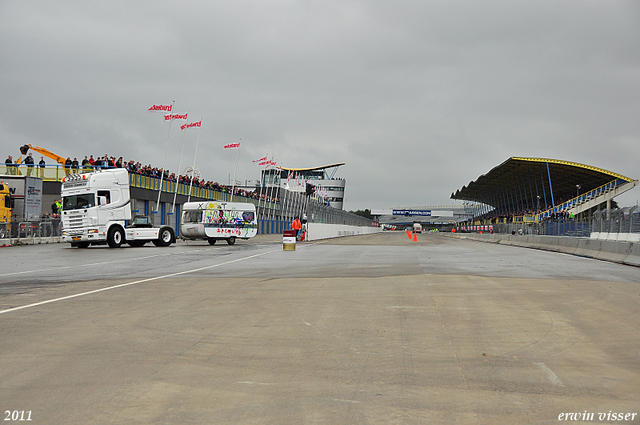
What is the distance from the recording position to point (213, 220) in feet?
125

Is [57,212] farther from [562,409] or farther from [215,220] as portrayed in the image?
[562,409]

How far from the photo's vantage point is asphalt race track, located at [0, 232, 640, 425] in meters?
4.29

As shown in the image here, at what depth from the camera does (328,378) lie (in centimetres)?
507

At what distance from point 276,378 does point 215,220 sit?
3378cm

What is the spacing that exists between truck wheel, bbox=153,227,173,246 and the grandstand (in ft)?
136

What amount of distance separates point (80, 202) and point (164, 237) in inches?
207

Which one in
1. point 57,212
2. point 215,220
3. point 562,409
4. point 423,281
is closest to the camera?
point 562,409

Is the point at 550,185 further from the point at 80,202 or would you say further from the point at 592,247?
the point at 80,202

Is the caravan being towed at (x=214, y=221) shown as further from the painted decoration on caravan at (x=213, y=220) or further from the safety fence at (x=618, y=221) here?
the safety fence at (x=618, y=221)

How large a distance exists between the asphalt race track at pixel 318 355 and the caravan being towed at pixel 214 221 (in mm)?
26544

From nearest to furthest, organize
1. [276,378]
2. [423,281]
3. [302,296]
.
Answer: [276,378], [302,296], [423,281]

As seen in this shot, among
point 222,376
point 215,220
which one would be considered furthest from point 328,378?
point 215,220

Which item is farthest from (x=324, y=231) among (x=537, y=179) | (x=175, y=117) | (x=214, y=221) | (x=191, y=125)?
(x=537, y=179)

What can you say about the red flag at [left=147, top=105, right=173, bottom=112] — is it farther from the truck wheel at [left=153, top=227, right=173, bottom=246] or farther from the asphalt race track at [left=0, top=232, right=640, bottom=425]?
the asphalt race track at [left=0, top=232, right=640, bottom=425]
